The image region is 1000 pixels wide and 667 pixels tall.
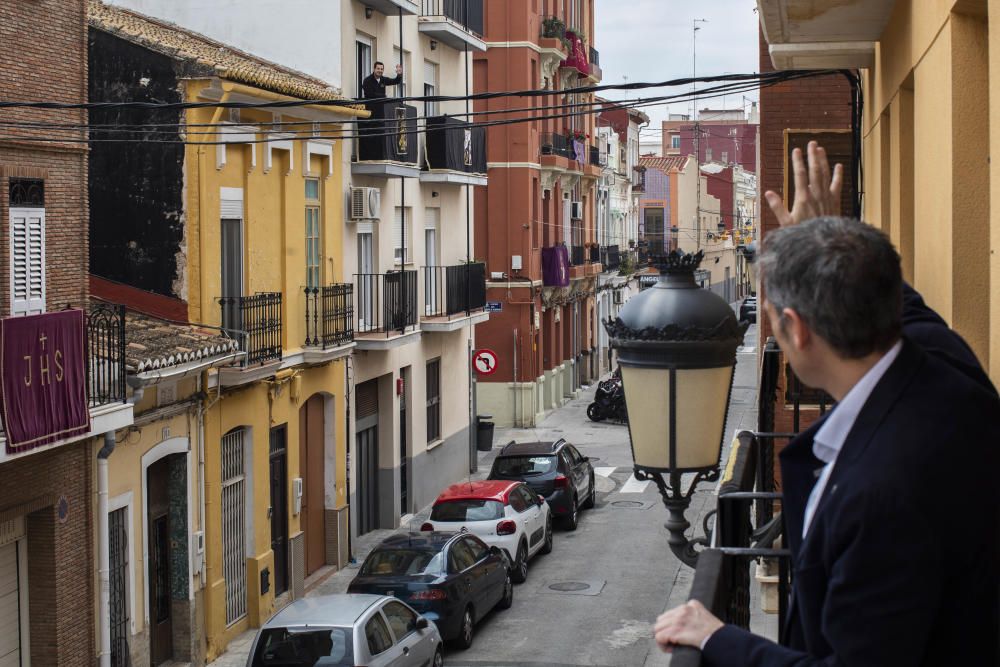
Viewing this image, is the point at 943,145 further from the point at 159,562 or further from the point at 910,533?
the point at 159,562

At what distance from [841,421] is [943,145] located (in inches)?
117

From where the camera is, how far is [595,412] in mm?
40625

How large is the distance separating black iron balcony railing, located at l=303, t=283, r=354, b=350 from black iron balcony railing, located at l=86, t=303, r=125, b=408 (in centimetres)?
634

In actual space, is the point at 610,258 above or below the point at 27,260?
above

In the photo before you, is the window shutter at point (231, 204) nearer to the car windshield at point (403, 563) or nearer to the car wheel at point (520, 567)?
the car windshield at point (403, 563)

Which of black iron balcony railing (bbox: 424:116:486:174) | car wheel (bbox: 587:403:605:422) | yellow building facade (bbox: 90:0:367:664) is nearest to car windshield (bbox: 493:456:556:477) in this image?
yellow building facade (bbox: 90:0:367:664)

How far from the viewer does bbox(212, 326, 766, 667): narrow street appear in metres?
17.9

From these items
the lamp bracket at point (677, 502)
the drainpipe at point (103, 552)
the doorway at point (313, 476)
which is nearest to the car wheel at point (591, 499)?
the doorway at point (313, 476)

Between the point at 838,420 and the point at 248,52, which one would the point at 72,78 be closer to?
the point at 248,52

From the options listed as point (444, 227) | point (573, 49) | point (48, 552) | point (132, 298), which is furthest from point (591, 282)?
point (48, 552)

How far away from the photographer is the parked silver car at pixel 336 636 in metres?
13.7

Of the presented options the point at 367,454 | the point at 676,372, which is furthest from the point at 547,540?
the point at 676,372

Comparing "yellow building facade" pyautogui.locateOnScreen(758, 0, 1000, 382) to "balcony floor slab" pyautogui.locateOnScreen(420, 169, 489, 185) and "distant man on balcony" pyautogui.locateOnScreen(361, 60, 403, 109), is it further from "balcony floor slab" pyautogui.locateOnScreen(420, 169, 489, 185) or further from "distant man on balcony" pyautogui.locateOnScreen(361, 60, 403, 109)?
"balcony floor slab" pyautogui.locateOnScreen(420, 169, 489, 185)

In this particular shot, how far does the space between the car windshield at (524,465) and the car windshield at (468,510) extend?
4010 millimetres
